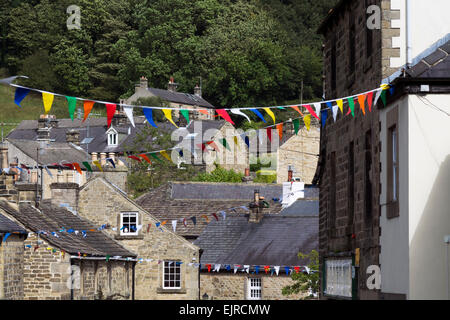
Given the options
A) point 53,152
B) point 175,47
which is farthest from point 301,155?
point 175,47

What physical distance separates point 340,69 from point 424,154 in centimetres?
596

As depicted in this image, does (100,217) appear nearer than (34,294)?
No

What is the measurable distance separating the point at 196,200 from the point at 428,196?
32.7 m

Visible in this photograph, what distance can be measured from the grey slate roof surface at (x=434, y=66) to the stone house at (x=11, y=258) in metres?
15.8

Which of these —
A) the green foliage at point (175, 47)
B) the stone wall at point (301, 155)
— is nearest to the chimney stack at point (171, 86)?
the green foliage at point (175, 47)

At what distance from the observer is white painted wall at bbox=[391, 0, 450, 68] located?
1703 cm

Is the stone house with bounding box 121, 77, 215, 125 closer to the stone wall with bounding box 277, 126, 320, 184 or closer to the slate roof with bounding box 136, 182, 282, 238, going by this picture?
the stone wall with bounding box 277, 126, 320, 184

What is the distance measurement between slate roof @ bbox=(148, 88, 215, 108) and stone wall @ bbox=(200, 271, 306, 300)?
5095 cm

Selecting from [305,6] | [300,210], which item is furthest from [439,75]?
[305,6]

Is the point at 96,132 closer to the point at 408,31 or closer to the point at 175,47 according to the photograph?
the point at 175,47

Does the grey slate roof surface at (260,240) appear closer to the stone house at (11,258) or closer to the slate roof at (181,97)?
the stone house at (11,258)

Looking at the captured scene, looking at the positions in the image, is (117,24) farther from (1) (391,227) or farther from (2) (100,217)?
(1) (391,227)

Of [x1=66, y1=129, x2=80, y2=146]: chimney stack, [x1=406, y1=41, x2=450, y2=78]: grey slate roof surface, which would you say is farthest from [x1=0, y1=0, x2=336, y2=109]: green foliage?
[x1=406, y1=41, x2=450, y2=78]: grey slate roof surface

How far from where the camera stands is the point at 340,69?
70.0ft
